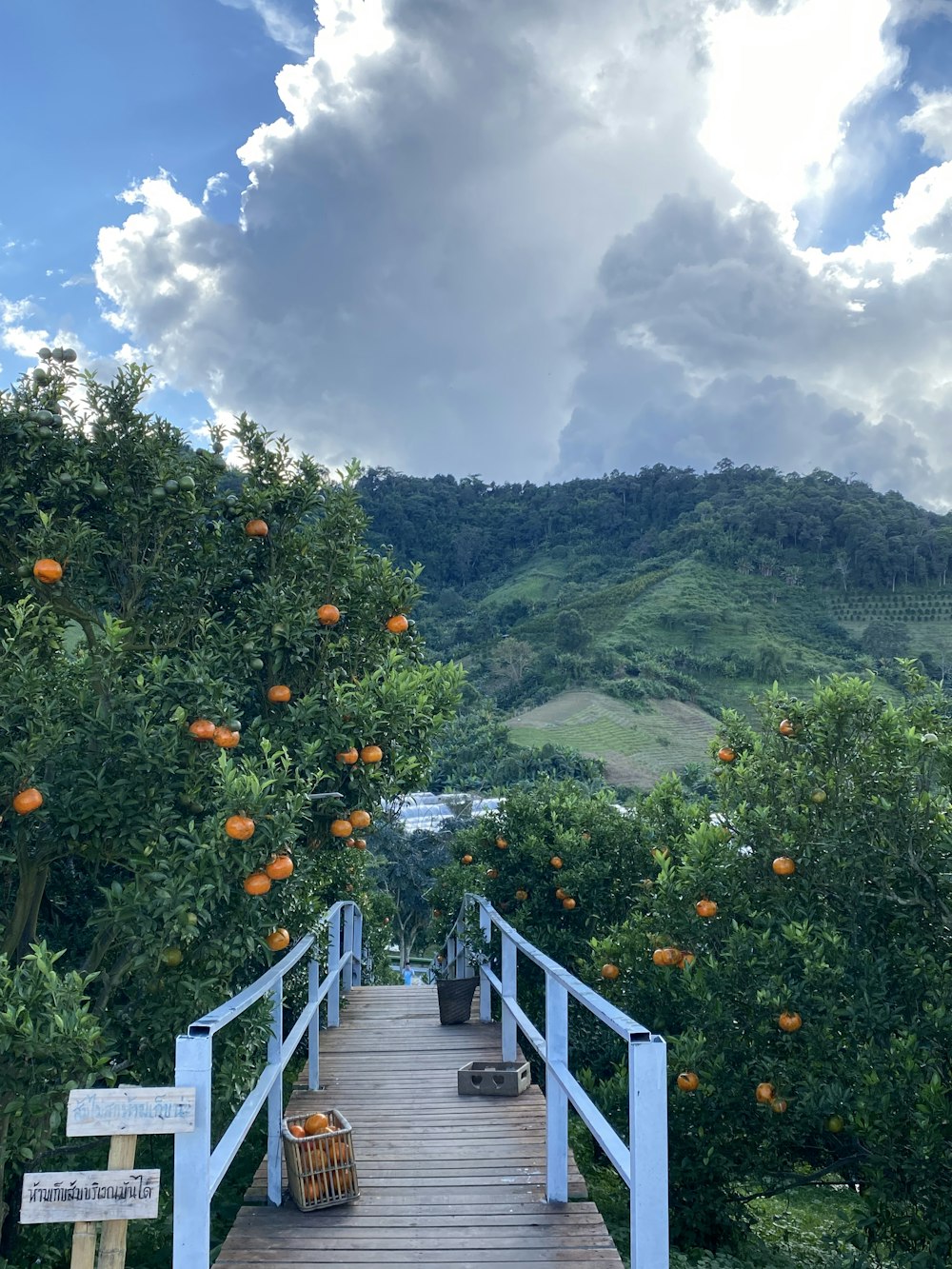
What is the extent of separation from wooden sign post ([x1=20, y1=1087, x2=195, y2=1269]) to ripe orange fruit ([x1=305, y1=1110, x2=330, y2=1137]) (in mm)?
1506

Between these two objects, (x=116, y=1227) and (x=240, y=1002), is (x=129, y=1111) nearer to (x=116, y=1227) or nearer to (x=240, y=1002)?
(x=116, y=1227)

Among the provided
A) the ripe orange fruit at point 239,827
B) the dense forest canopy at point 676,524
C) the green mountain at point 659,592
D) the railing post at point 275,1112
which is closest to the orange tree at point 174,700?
the ripe orange fruit at point 239,827

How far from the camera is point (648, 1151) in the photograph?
2732 millimetres

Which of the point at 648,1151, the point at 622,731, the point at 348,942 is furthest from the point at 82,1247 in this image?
the point at 622,731

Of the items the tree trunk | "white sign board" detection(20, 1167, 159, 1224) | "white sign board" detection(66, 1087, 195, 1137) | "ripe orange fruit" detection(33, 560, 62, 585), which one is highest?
"ripe orange fruit" detection(33, 560, 62, 585)

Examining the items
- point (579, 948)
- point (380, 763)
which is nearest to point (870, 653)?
point (579, 948)

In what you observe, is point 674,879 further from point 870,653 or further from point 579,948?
point 870,653

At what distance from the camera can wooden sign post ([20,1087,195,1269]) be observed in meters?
2.59

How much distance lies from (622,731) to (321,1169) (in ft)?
217

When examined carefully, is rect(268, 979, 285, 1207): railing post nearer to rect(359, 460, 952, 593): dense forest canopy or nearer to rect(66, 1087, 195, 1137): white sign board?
rect(66, 1087, 195, 1137): white sign board

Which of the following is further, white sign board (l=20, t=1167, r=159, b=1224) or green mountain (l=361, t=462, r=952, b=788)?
green mountain (l=361, t=462, r=952, b=788)

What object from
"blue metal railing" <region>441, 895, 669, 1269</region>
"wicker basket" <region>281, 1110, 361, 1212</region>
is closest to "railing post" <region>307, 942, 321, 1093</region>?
"wicker basket" <region>281, 1110, 361, 1212</region>

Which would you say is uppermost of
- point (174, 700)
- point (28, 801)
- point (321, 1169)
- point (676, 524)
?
point (676, 524)

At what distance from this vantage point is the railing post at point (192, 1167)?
111 inches
